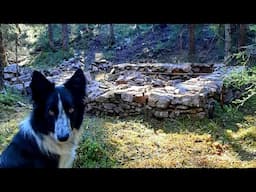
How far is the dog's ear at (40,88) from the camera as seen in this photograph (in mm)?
1783

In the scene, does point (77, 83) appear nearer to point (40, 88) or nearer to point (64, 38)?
point (40, 88)

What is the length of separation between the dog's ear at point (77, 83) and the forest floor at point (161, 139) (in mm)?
1272

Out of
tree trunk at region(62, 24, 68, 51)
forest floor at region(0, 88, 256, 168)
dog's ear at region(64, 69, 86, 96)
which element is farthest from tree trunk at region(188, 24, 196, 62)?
dog's ear at region(64, 69, 86, 96)

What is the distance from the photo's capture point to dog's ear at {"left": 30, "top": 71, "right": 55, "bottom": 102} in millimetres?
1783

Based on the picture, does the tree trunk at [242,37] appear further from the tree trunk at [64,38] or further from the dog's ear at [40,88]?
the dog's ear at [40,88]

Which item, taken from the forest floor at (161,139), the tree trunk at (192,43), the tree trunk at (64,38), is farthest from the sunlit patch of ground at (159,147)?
the tree trunk at (64,38)

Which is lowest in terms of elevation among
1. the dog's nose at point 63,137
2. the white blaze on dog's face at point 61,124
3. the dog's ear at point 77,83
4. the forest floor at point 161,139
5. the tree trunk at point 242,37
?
the forest floor at point 161,139

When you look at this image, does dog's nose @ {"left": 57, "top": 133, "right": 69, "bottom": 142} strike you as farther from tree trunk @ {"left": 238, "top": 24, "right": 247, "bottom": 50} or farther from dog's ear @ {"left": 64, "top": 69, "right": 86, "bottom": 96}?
tree trunk @ {"left": 238, "top": 24, "right": 247, "bottom": 50}
